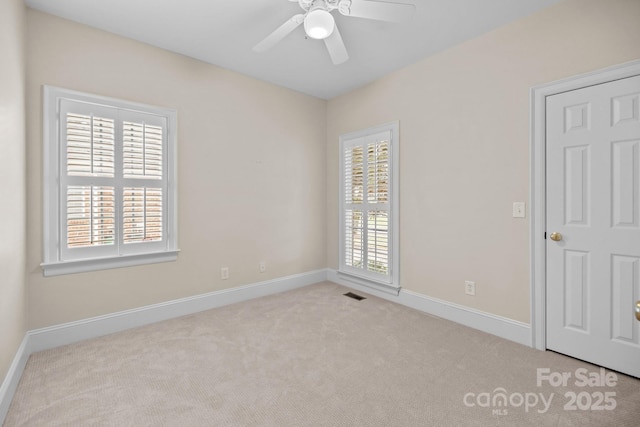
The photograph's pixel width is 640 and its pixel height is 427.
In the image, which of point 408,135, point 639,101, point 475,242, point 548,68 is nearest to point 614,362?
point 475,242

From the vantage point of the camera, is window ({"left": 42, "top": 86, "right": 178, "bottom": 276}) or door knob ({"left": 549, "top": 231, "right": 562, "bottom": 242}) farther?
window ({"left": 42, "top": 86, "right": 178, "bottom": 276})

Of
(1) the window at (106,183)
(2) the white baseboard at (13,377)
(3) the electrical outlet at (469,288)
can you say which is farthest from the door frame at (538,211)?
(2) the white baseboard at (13,377)

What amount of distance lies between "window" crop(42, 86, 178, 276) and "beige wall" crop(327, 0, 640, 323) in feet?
8.37

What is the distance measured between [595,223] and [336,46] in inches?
91.7

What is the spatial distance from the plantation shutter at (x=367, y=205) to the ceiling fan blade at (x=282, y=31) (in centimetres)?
179

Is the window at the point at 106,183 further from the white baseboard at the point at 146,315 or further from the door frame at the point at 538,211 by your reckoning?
the door frame at the point at 538,211

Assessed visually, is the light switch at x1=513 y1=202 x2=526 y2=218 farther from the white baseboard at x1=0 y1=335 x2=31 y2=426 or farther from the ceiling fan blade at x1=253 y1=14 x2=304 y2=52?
the white baseboard at x1=0 y1=335 x2=31 y2=426

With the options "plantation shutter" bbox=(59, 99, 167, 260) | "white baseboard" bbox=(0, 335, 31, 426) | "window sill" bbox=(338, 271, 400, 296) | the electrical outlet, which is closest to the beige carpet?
"white baseboard" bbox=(0, 335, 31, 426)

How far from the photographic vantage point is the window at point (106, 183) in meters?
2.43

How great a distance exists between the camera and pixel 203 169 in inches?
128

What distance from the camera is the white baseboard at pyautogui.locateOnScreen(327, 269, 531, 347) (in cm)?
251

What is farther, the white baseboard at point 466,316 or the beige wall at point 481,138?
the white baseboard at point 466,316

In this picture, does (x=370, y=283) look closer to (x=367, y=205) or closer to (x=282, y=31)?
(x=367, y=205)

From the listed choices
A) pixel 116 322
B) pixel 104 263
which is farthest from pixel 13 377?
pixel 104 263
